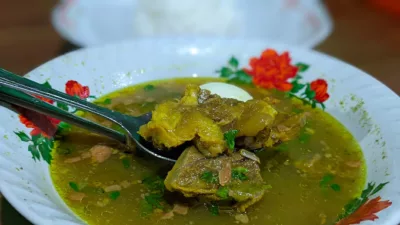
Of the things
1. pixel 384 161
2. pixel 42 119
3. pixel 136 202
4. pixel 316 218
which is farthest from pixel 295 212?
pixel 42 119

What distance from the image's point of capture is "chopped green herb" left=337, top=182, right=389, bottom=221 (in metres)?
1.36

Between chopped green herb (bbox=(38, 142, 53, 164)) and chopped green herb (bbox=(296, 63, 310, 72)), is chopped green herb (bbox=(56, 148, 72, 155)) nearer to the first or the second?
chopped green herb (bbox=(38, 142, 53, 164))

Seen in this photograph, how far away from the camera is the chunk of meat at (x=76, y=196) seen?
1.40 metres

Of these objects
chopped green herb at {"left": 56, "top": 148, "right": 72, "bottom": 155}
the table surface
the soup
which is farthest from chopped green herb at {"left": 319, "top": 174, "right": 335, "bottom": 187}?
the table surface

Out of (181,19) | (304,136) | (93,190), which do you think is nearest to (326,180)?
(304,136)

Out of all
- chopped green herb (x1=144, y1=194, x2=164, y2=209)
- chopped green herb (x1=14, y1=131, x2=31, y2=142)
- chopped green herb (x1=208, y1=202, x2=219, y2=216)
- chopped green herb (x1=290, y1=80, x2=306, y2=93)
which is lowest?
chopped green herb (x1=14, y1=131, x2=31, y2=142)

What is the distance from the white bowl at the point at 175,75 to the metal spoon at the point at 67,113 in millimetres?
63

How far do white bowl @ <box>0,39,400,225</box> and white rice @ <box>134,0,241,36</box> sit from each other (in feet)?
3.48

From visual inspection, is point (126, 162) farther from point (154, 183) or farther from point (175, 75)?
point (175, 75)

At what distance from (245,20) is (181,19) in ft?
1.59

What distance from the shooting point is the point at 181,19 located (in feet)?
10.6

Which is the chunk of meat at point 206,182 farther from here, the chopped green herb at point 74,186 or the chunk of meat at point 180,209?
the chopped green herb at point 74,186

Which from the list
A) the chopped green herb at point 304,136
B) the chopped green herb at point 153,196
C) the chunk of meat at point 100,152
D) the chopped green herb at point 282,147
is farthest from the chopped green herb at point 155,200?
the chopped green herb at point 304,136

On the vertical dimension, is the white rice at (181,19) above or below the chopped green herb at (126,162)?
above
